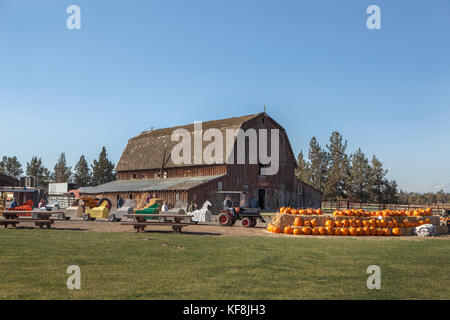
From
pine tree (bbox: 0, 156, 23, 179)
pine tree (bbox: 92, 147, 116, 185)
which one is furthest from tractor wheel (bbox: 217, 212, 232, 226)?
pine tree (bbox: 0, 156, 23, 179)

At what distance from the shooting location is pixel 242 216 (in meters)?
23.2

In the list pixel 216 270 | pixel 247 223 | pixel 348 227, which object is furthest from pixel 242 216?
pixel 216 270

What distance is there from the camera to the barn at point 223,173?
40438 millimetres

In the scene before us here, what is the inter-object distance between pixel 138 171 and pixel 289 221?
119ft

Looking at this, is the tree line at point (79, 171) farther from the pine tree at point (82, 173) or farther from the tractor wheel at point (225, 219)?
the tractor wheel at point (225, 219)

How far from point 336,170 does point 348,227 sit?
4939 cm

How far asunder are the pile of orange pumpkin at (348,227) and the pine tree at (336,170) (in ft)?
152

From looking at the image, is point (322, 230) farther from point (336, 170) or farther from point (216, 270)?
point (336, 170)

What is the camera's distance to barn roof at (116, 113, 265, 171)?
4522cm

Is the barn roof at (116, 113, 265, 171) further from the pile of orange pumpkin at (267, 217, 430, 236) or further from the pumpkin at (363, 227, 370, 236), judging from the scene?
the pumpkin at (363, 227, 370, 236)

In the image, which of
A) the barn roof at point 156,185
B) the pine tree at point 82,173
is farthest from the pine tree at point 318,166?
the pine tree at point 82,173

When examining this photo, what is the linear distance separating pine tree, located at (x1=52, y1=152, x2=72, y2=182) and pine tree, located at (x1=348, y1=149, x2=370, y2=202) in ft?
231
